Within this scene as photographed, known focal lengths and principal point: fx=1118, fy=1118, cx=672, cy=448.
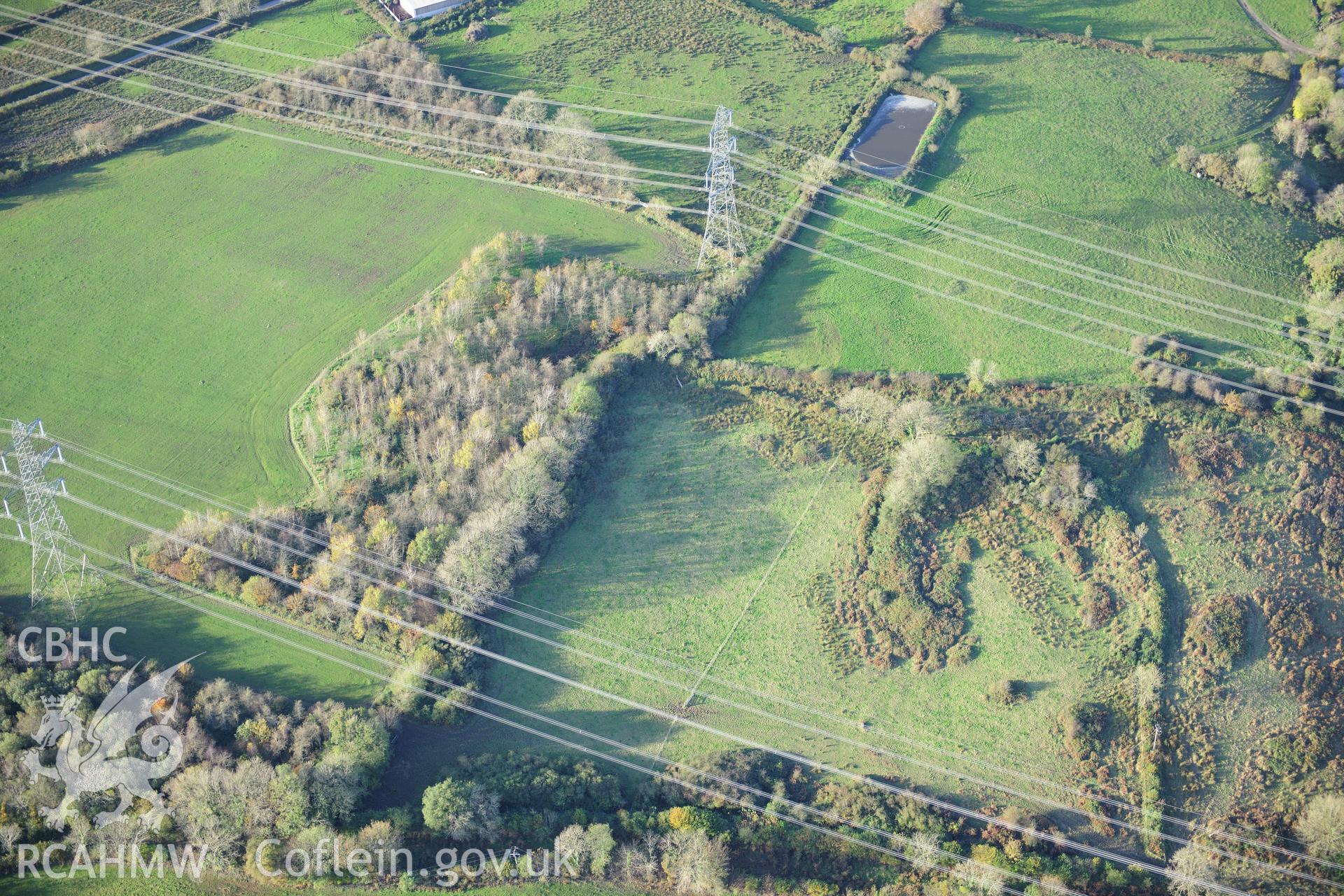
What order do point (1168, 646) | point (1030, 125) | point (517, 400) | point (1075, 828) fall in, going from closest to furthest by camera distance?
point (1075, 828), point (1168, 646), point (517, 400), point (1030, 125)

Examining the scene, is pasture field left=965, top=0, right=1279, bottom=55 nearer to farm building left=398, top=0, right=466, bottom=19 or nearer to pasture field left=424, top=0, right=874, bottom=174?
pasture field left=424, top=0, right=874, bottom=174

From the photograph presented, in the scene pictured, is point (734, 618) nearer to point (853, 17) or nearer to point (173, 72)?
point (853, 17)

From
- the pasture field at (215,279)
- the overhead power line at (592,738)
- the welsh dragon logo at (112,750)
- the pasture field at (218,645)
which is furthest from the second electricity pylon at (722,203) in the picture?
the welsh dragon logo at (112,750)

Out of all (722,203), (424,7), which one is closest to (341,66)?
(424,7)

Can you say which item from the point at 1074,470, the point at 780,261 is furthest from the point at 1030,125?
the point at 1074,470

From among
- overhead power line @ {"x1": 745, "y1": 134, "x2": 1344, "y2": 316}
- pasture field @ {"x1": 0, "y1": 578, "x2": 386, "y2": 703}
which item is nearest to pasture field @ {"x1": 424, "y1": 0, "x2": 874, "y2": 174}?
overhead power line @ {"x1": 745, "y1": 134, "x2": 1344, "y2": 316}

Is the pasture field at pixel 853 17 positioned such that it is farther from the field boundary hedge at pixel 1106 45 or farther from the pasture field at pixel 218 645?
the pasture field at pixel 218 645

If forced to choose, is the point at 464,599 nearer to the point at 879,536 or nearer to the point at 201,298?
the point at 879,536
